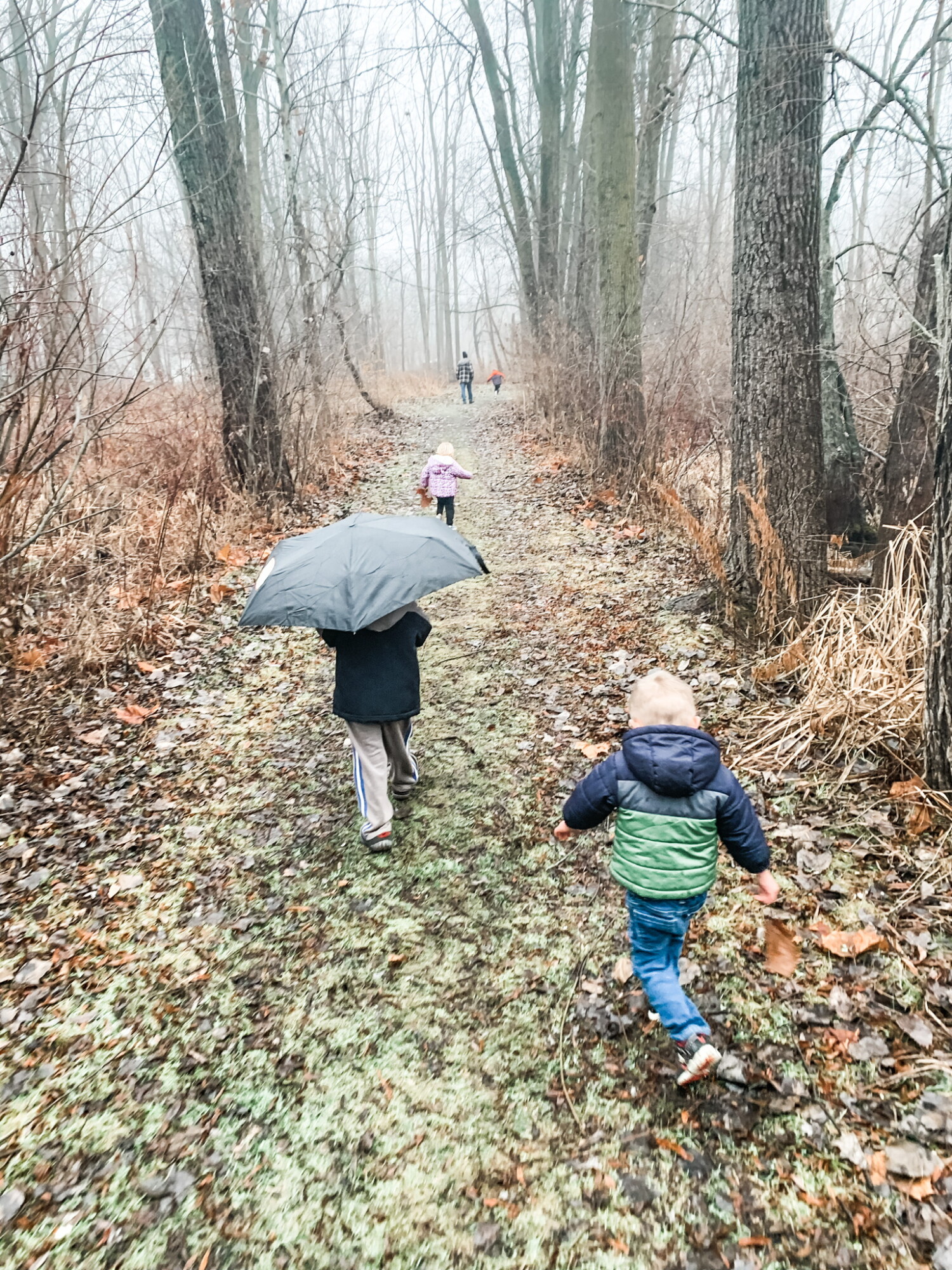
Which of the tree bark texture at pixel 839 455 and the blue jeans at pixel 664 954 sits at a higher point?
the tree bark texture at pixel 839 455

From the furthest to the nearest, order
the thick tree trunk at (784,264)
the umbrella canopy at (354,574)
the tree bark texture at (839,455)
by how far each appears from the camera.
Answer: the tree bark texture at (839,455), the thick tree trunk at (784,264), the umbrella canopy at (354,574)

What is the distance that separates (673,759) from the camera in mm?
2471

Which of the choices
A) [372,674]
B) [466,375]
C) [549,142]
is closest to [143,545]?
[372,674]

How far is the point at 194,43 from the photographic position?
27.9ft

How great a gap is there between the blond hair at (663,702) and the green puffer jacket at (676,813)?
3 centimetres

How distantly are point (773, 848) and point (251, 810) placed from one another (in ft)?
9.58

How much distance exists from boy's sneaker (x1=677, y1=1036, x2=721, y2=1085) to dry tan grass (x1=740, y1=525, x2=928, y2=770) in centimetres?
191

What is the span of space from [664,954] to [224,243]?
9.34 metres

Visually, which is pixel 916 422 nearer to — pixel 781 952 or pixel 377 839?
pixel 781 952

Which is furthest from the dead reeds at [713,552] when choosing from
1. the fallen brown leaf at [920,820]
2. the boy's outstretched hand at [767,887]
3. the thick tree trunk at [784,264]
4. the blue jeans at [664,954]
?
the blue jeans at [664,954]

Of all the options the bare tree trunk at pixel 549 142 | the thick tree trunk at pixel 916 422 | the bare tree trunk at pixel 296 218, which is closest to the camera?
the thick tree trunk at pixel 916 422

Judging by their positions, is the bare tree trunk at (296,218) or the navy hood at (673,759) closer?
the navy hood at (673,759)

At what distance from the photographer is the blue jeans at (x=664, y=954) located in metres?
2.59

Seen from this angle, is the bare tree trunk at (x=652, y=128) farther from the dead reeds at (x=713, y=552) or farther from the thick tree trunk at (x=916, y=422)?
the dead reeds at (x=713, y=552)
